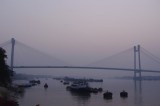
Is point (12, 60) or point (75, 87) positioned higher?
point (12, 60)

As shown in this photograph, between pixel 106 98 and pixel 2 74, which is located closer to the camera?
pixel 2 74

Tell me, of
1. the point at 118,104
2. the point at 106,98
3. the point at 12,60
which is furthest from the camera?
the point at 12,60

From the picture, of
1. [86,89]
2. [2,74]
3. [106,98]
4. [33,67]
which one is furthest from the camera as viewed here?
[33,67]

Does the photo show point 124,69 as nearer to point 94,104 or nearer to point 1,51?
point 94,104

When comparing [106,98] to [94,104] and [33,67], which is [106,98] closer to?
[94,104]

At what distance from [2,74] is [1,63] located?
1127 millimetres

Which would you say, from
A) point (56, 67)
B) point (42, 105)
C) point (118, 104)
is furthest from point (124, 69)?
point (42, 105)

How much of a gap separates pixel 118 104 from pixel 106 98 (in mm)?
5440

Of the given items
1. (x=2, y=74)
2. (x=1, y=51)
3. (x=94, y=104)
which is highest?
(x=1, y=51)

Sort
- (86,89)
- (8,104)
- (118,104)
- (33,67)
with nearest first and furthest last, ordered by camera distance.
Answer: (8,104)
(118,104)
(86,89)
(33,67)

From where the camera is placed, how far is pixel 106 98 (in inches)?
1321

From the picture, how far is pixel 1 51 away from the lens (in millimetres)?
25297

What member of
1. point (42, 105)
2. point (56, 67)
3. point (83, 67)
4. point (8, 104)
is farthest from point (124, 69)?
point (8, 104)

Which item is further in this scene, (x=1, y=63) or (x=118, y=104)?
(x=118, y=104)
